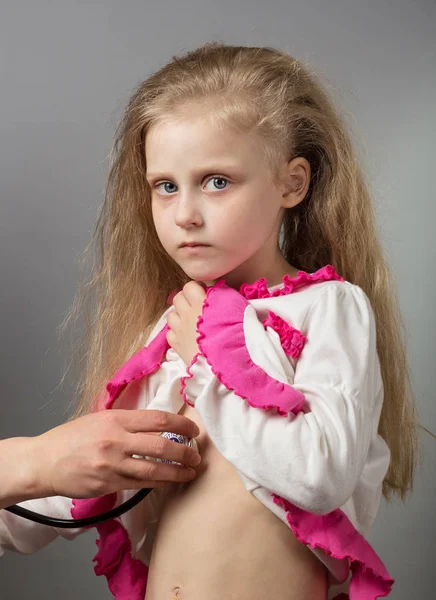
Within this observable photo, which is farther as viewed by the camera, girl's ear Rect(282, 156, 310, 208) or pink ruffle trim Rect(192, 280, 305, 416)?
girl's ear Rect(282, 156, 310, 208)

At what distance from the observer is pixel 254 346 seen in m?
1.09

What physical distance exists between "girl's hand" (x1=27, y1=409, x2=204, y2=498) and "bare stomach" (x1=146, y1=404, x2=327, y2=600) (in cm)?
6

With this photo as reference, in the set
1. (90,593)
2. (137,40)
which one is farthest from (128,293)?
(90,593)

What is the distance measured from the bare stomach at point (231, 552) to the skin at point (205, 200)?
0.57 ft

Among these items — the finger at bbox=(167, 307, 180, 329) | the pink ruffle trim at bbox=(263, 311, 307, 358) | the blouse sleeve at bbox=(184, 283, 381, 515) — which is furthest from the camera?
the finger at bbox=(167, 307, 180, 329)

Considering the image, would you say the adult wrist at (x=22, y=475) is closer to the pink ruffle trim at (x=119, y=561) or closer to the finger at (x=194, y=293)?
the pink ruffle trim at (x=119, y=561)

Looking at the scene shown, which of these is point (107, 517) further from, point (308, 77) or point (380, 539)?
point (380, 539)

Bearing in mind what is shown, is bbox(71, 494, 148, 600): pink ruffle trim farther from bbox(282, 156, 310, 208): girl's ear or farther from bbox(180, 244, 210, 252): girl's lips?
bbox(282, 156, 310, 208): girl's ear

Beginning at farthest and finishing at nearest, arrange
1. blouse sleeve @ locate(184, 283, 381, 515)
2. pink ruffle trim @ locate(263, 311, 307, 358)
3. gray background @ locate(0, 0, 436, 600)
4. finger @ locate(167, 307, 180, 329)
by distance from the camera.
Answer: gray background @ locate(0, 0, 436, 600) → finger @ locate(167, 307, 180, 329) → pink ruffle trim @ locate(263, 311, 307, 358) → blouse sleeve @ locate(184, 283, 381, 515)

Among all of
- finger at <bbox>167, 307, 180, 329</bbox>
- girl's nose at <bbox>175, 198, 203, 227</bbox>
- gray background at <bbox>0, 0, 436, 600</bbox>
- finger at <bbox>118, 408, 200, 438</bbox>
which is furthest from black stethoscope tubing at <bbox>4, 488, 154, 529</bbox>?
gray background at <bbox>0, 0, 436, 600</bbox>

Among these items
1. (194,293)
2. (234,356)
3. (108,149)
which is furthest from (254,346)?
(108,149)

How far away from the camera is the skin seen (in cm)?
113

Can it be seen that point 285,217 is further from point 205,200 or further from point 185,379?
point 185,379

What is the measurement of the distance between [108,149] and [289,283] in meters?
0.75
